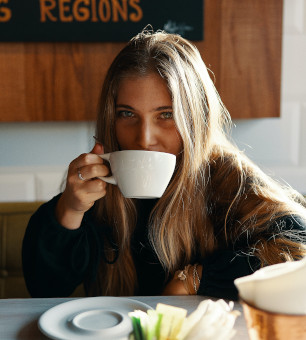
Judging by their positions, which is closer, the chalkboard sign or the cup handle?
the cup handle

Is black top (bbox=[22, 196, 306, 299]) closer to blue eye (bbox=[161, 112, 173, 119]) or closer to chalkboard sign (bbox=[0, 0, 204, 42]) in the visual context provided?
blue eye (bbox=[161, 112, 173, 119])

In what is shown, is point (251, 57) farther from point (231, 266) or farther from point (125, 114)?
point (231, 266)

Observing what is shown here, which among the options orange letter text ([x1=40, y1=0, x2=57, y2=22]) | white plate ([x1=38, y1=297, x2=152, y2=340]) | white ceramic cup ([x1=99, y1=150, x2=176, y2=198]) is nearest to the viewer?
white plate ([x1=38, y1=297, x2=152, y2=340])

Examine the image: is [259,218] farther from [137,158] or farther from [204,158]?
[137,158]

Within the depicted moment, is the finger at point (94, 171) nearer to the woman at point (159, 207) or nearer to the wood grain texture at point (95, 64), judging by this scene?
the woman at point (159, 207)

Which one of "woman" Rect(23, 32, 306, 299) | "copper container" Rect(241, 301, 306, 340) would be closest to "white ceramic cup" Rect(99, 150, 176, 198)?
"woman" Rect(23, 32, 306, 299)

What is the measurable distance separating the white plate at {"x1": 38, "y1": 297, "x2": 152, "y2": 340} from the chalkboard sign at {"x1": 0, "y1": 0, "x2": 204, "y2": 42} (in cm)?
98

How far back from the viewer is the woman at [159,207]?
91 cm

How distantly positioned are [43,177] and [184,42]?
2.51 ft

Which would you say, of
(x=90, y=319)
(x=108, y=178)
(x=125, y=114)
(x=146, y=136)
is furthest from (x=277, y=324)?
(x=125, y=114)

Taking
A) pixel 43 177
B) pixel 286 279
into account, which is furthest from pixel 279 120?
pixel 286 279

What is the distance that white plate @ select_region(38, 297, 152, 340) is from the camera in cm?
58

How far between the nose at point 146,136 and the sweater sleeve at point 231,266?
279 mm

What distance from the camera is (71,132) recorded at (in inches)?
59.9
